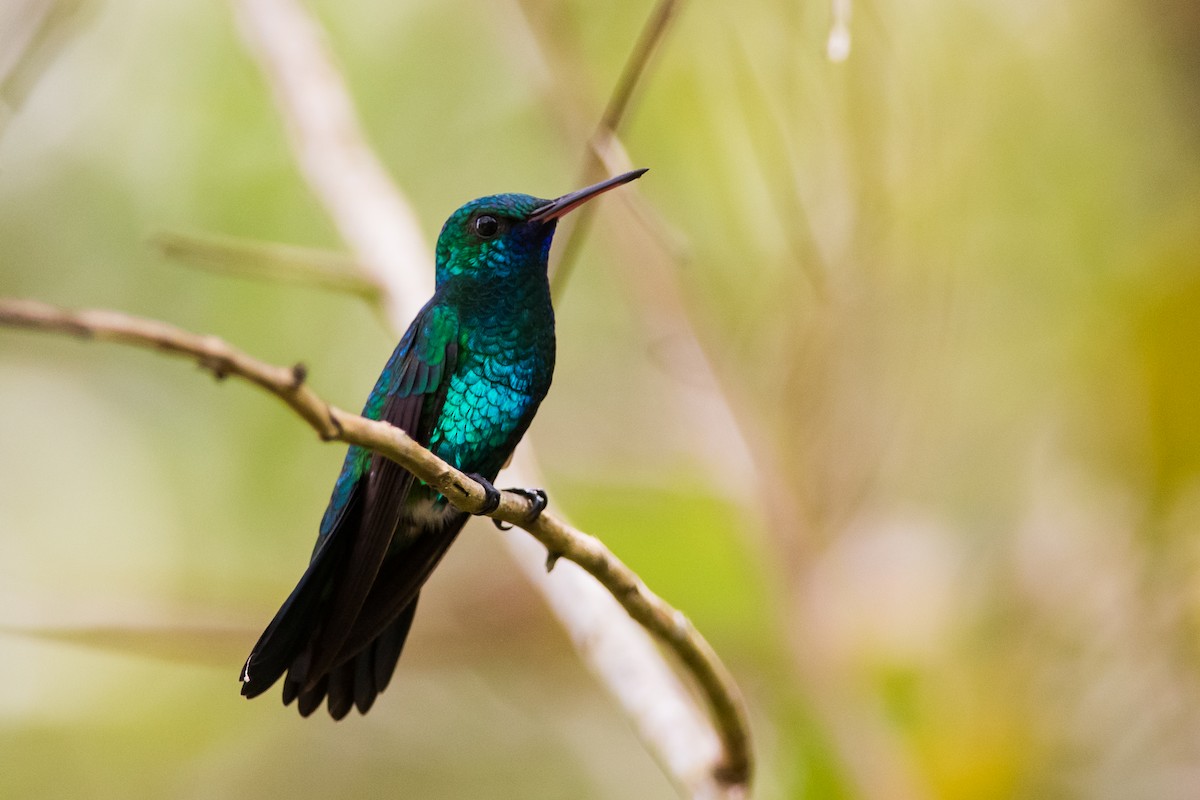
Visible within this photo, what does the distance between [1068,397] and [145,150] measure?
3845 mm

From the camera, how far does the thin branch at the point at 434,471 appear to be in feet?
2.60

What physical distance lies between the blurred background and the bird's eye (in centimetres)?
50

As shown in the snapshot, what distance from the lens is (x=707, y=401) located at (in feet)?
11.4

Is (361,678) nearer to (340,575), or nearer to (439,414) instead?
(340,575)

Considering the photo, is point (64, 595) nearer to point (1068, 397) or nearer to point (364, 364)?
point (364, 364)

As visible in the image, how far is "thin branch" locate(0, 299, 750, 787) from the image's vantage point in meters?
0.79

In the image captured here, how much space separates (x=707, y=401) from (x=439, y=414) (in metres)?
1.57

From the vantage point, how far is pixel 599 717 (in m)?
4.79

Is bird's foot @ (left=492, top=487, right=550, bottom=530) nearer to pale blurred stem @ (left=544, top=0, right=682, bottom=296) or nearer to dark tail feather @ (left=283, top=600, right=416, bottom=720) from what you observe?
dark tail feather @ (left=283, top=600, right=416, bottom=720)

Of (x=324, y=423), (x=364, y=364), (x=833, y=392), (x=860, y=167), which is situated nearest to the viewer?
(x=324, y=423)

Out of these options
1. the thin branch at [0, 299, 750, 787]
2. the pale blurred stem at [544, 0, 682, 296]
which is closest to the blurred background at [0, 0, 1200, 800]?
the pale blurred stem at [544, 0, 682, 296]

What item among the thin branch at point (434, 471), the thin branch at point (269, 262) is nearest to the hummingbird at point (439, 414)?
the thin branch at point (434, 471)

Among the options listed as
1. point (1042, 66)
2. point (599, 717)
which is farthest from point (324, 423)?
point (599, 717)

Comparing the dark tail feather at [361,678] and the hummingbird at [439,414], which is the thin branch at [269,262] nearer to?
the hummingbird at [439,414]
